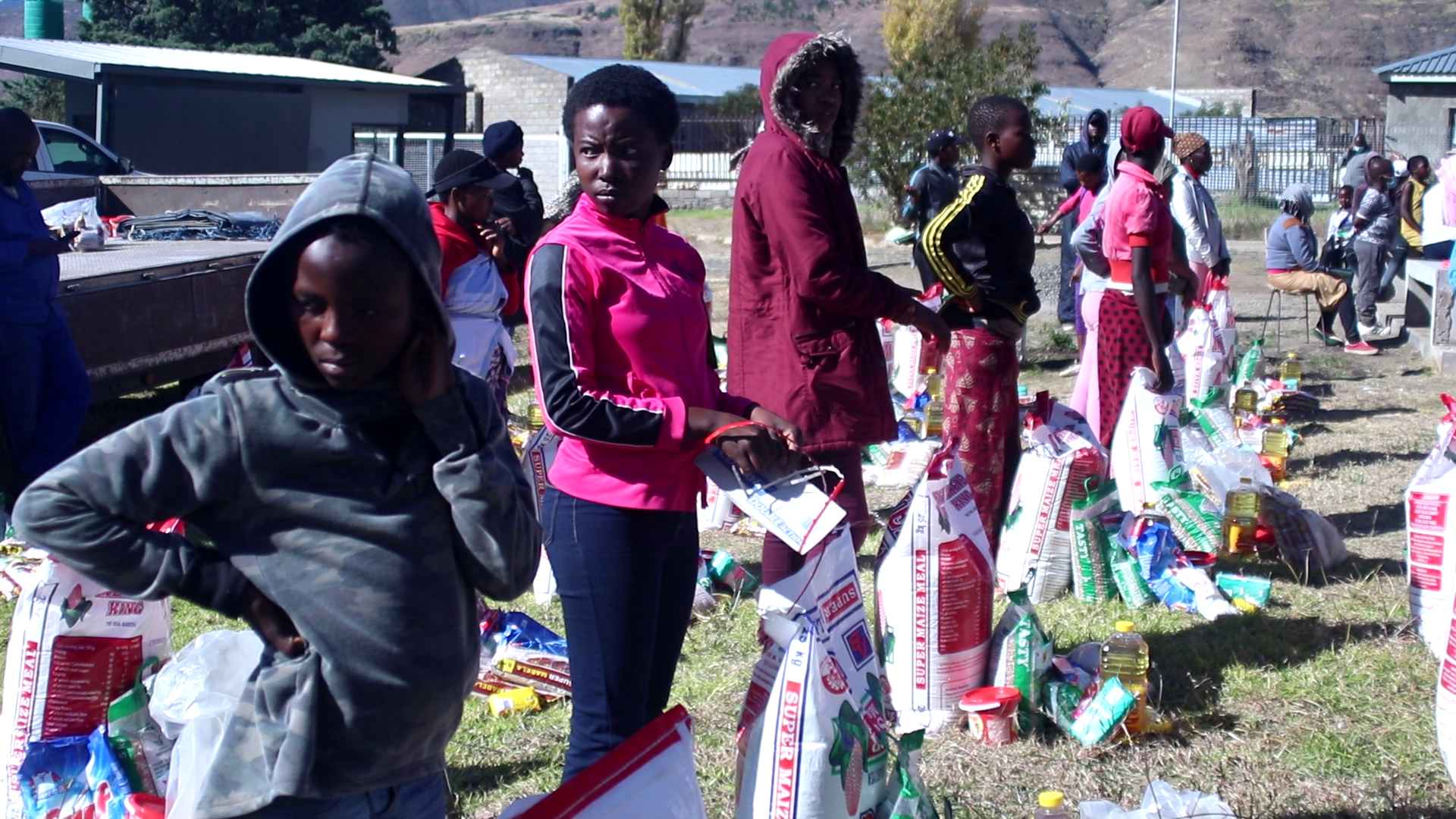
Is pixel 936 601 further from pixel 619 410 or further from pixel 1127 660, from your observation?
pixel 619 410

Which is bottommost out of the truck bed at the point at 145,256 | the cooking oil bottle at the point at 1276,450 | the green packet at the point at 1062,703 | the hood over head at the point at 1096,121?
the green packet at the point at 1062,703

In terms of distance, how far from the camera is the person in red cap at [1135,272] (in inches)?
198

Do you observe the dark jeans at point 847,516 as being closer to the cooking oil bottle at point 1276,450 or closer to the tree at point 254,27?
the cooking oil bottle at point 1276,450

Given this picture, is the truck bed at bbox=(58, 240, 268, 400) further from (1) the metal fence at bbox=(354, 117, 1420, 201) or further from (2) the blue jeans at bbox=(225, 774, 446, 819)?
(1) the metal fence at bbox=(354, 117, 1420, 201)

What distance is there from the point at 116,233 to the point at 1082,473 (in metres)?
8.66

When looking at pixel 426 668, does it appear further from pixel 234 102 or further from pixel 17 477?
pixel 234 102

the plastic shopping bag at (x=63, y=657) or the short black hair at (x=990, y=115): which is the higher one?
the short black hair at (x=990, y=115)

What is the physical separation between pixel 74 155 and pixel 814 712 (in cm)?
1220

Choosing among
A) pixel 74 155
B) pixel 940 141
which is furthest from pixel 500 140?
pixel 74 155

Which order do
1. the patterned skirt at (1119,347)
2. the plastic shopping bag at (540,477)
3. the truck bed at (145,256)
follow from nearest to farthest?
1. the plastic shopping bag at (540,477)
2. the patterned skirt at (1119,347)
3. the truck bed at (145,256)

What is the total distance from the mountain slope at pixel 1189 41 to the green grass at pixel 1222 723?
6666cm

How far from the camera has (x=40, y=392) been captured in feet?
18.9

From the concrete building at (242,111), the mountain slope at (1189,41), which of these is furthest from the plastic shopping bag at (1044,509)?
the mountain slope at (1189,41)

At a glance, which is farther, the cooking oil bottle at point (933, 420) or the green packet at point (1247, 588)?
the cooking oil bottle at point (933, 420)
